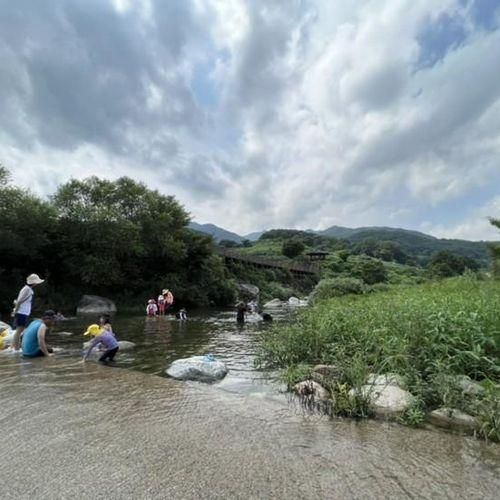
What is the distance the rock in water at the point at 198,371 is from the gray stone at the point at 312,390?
2231 mm

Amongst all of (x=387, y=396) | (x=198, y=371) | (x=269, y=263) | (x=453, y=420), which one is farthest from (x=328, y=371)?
(x=269, y=263)

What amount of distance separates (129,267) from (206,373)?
3155cm

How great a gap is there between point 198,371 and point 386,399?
4.23 meters

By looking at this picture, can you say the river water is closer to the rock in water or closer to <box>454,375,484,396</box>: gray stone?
the rock in water

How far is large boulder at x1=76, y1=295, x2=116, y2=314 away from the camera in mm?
32531

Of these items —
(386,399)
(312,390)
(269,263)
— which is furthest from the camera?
(269,263)

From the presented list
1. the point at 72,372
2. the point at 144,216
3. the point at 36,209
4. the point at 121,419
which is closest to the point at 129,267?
the point at 144,216

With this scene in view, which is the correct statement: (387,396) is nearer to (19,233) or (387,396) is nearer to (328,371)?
(328,371)

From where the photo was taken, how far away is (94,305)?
3331 cm

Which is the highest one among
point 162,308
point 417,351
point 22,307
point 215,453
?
point 162,308

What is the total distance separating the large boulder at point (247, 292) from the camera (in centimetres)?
4997

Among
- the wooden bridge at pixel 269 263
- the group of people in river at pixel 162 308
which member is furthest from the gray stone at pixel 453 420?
the wooden bridge at pixel 269 263

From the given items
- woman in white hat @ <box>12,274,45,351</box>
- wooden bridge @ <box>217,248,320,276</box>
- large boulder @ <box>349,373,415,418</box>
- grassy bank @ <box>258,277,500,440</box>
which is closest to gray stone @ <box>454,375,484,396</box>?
grassy bank @ <box>258,277,500,440</box>

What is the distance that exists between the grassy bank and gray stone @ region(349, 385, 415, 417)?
5.2 inches
